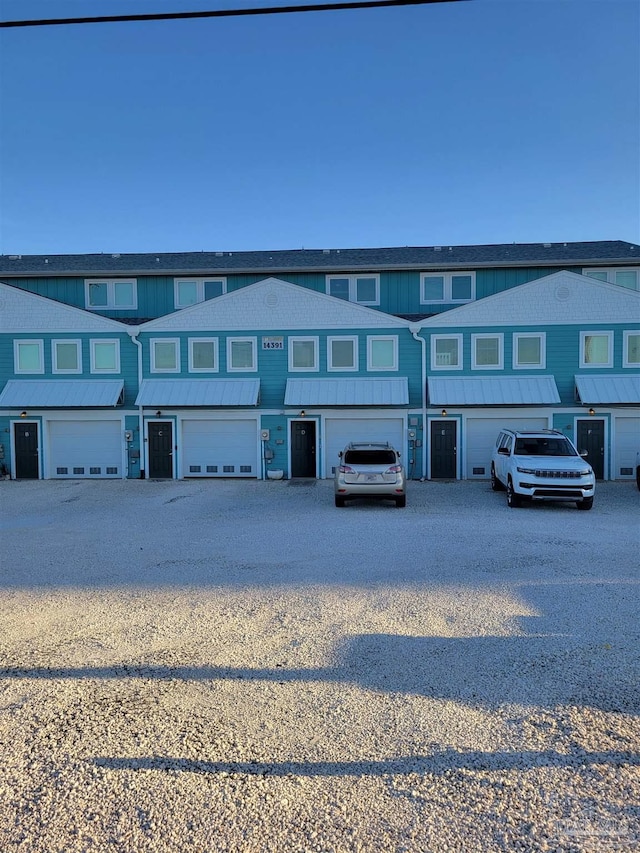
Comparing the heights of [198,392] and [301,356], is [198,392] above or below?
below

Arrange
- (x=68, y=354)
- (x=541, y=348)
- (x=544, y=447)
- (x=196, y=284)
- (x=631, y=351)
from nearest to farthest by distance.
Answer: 1. (x=544, y=447)
2. (x=631, y=351)
3. (x=541, y=348)
4. (x=68, y=354)
5. (x=196, y=284)

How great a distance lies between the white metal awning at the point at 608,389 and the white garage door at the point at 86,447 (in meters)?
16.0

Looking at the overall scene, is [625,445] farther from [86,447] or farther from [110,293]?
[110,293]

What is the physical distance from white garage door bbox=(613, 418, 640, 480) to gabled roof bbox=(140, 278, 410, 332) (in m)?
8.14

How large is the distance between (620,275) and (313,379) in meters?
12.3

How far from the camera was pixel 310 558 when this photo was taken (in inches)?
304

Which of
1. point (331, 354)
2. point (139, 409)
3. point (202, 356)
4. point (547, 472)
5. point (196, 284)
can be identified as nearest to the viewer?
point (547, 472)

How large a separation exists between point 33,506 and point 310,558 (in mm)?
8675

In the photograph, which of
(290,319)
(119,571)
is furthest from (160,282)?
(119,571)

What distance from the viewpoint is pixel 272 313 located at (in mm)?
18266

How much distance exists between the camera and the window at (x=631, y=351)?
17359mm

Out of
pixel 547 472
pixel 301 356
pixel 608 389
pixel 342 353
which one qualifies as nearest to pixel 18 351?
pixel 301 356

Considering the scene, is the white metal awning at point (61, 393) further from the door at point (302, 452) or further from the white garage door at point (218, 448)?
the door at point (302, 452)

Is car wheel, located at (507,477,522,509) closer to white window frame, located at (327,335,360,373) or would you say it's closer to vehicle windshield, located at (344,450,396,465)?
vehicle windshield, located at (344,450,396,465)
